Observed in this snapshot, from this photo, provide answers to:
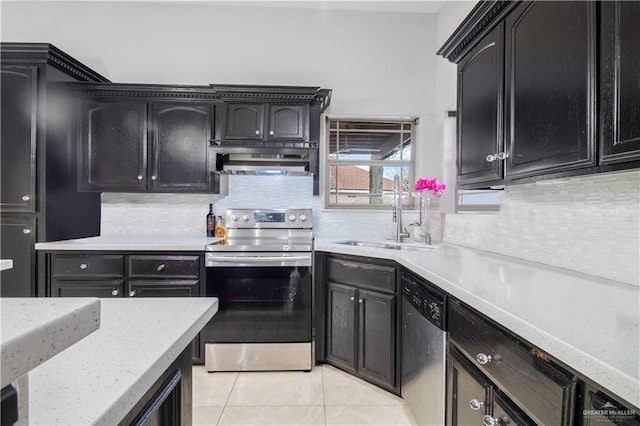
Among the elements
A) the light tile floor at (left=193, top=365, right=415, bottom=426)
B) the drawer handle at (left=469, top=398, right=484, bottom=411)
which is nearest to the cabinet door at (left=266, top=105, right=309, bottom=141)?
the light tile floor at (left=193, top=365, right=415, bottom=426)

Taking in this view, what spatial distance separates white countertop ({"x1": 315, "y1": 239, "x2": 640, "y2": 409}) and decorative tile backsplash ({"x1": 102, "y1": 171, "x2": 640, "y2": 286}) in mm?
108

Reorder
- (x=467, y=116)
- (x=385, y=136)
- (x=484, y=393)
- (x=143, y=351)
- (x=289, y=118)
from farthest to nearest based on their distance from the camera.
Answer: (x=385, y=136)
(x=289, y=118)
(x=467, y=116)
(x=484, y=393)
(x=143, y=351)

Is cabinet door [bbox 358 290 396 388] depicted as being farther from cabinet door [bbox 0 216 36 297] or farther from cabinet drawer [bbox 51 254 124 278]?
cabinet door [bbox 0 216 36 297]

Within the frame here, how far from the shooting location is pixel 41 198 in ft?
7.58

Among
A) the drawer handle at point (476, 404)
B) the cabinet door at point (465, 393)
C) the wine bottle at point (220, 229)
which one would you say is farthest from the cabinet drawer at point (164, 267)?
the drawer handle at point (476, 404)

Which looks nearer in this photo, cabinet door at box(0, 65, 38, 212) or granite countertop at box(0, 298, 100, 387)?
granite countertop at box(0, 298, 100, 387)

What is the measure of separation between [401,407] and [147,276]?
77.2 inches

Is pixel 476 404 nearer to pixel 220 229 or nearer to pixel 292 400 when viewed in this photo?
A: pixel 292 400

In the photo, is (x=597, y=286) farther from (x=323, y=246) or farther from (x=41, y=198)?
(x=41, y=198)

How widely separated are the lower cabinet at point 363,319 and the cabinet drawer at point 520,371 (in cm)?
84

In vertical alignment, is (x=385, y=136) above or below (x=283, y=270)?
above

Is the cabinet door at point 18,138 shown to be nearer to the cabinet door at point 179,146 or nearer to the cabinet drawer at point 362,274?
the cabinet door at point 179,146

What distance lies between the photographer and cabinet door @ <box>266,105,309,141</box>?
2598 mm

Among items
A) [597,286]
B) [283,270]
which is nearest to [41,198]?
[283,270]
